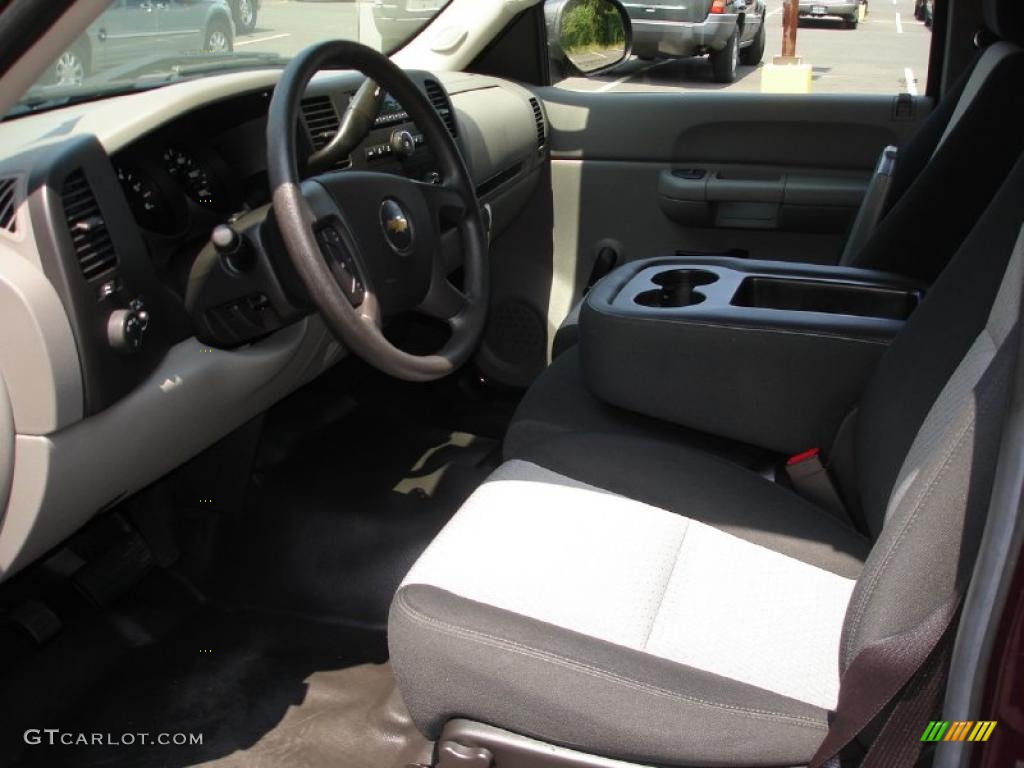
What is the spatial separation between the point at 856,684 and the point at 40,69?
39.7 inches

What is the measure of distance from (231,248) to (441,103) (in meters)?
1.07

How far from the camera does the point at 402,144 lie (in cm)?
217

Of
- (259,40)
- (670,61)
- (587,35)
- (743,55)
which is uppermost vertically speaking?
(259,40)

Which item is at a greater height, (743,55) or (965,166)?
(965,166)

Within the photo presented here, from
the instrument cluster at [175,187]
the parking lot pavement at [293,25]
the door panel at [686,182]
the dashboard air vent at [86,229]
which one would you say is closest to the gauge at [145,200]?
the instrument cluster at [175,187]

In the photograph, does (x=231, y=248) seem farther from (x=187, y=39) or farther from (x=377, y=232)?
(x=187, y=39)

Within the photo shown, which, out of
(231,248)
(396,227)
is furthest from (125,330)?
(396,227)

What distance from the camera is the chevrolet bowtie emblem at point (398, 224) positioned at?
1683 mm

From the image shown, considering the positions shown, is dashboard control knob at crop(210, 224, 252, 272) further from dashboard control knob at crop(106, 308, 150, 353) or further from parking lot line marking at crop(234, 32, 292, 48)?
parking lot line marking at crop(234, 32, 292, 48)

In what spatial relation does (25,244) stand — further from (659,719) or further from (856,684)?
(856,684)

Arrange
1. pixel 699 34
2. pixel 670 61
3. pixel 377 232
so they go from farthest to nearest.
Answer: pixel 699 34 < pixel 670 61 < pixel 377 232

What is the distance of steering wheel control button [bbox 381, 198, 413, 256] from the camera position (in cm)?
168

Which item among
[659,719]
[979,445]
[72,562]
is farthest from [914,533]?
[72,562]

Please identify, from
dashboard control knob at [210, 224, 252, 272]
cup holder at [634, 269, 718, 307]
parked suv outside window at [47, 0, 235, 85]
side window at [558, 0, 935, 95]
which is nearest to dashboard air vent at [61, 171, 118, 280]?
dashboard control knob at [210, 224, 252, 272]
